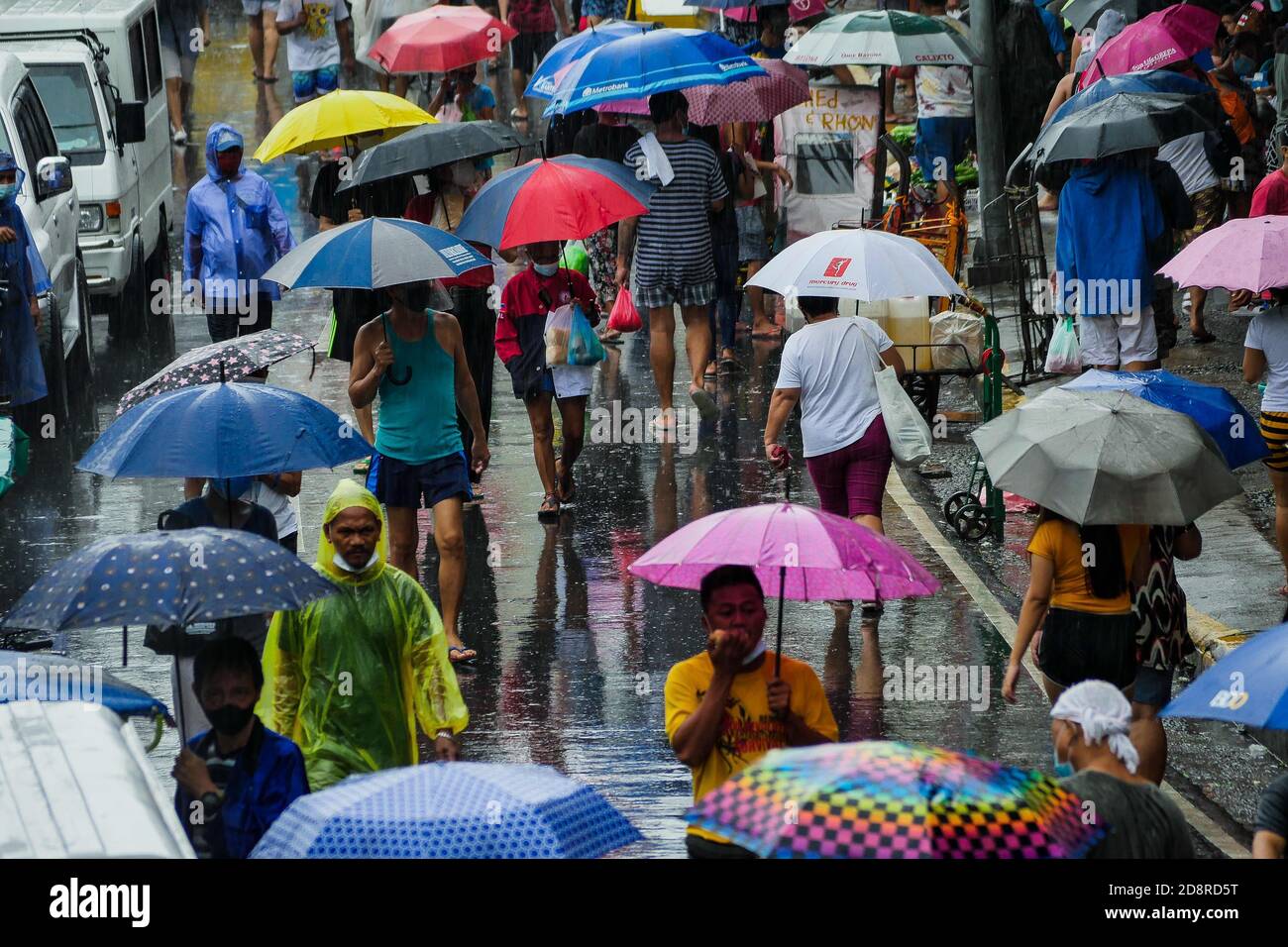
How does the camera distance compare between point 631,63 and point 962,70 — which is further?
point 962,70

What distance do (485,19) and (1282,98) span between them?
6.93m

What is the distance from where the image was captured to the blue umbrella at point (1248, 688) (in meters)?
5.56

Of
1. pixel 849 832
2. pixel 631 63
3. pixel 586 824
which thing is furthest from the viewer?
pixel 631 63

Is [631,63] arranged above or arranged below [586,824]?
above

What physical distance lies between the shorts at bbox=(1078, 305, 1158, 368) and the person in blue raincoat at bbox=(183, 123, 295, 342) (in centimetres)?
532

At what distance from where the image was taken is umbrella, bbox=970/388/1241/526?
7898 mm

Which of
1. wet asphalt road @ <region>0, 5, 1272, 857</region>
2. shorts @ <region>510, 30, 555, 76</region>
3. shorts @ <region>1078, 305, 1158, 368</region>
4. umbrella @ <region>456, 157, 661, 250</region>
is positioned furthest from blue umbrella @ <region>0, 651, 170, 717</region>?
shorts @ <region>510, 30, 555, 76</region>

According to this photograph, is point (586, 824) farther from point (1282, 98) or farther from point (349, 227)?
point (1282, 98)

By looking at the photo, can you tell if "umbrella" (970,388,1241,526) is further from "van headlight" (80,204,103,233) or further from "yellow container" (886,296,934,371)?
"van headlight" (80,204,103,233)

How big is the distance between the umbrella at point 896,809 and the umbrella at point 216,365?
4.56 meters

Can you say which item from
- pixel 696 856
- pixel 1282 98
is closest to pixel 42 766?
pixel 696 856

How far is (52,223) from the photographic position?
49.1ft

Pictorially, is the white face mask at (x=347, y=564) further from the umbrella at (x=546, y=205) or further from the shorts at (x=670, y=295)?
the shorts at (x=670, y=295)

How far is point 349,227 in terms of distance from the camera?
34.8 feet
